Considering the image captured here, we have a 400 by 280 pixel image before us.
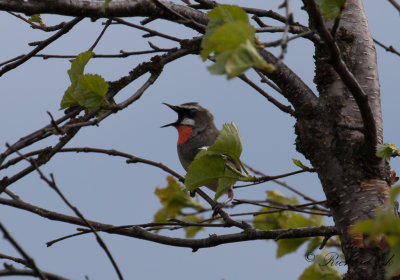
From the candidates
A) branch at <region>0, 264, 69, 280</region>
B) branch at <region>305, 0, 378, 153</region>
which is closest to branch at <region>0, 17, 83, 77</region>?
branch at <region>0, 264, 69, 280</region>

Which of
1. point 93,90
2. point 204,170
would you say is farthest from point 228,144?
point 93,90

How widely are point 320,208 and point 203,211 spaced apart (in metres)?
1.05

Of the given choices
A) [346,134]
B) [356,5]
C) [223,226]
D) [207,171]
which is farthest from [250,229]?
[356,5]

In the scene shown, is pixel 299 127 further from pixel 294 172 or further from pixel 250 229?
pixel 250 229

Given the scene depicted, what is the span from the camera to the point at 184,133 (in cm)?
840

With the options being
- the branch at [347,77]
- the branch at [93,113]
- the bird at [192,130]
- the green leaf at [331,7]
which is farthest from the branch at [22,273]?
the bird at [192,130]

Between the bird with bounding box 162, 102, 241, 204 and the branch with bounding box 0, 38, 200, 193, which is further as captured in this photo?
the bird with bounding box 162, 102, 241, 204

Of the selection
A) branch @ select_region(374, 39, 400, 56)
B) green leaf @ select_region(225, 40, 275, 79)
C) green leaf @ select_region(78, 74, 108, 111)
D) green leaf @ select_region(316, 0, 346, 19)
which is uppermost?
branch @ select_region(374, 39, 400, 56)

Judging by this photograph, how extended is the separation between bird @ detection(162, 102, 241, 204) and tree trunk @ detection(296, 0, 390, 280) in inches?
150

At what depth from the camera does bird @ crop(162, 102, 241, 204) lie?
8.16 metres

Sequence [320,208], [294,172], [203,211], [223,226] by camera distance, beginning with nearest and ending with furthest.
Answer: [294,172], [223,226], [320,208], [203,211]

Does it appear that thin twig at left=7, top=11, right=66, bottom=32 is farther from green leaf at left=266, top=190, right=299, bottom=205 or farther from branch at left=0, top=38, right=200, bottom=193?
green leaf at left=266, top=190, right=299, bottom=205

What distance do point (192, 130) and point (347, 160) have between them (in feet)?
15.4

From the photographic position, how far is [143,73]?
4.12 meters
